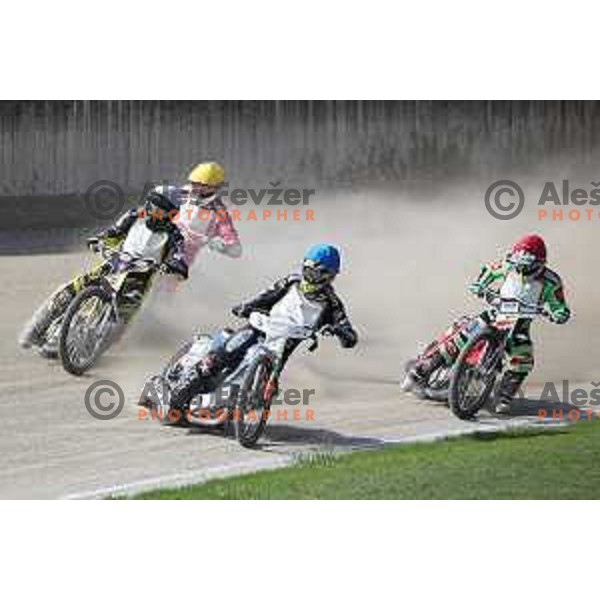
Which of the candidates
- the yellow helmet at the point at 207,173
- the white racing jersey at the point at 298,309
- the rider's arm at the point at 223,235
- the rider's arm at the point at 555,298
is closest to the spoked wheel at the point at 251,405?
the white racing jersey at the point at 298,309

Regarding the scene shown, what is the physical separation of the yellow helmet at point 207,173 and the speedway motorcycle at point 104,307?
26.2 inches

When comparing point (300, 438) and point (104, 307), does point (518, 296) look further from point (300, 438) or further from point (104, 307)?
point (104, 307)

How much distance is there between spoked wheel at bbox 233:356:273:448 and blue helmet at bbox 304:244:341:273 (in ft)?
2.30

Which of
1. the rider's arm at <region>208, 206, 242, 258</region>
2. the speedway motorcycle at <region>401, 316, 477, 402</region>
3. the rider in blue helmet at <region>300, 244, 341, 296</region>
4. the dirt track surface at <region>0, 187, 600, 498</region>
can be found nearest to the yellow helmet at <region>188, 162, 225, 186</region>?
the rider's arm at <region>208, 206, 242, 258</region>

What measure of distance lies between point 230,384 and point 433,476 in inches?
57.1

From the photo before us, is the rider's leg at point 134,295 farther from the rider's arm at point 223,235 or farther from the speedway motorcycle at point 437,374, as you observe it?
the speedway motorcycle at point 437,374

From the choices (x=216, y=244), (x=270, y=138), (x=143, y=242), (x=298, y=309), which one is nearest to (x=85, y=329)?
(x=143, y=242)

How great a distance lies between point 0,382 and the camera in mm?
12523

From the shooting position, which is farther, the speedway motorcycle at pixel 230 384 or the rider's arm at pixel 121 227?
the rider's arm at pixel 121 227

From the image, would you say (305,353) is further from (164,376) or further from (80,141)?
(80,141)

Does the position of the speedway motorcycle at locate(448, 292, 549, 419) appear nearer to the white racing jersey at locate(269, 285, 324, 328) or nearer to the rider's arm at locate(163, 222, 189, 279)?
the white racing jersey at locate(269, 285, 324, 328)

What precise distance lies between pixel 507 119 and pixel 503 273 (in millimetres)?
984

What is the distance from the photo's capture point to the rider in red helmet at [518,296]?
1270 cm

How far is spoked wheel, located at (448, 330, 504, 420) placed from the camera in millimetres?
12750
